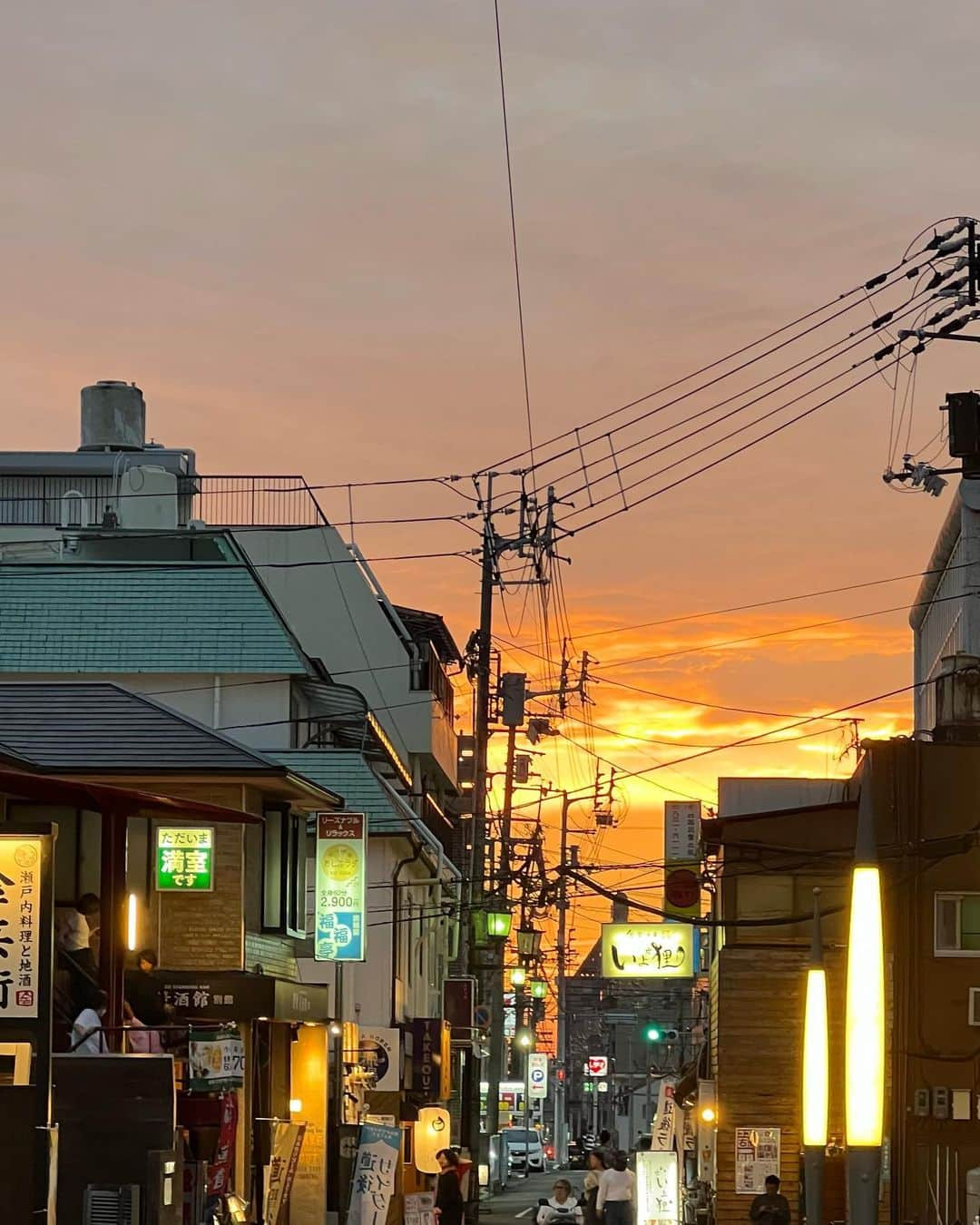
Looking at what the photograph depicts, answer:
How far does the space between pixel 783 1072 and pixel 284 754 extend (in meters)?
11.5

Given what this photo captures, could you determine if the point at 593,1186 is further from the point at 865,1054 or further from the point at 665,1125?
the point at 865,1054

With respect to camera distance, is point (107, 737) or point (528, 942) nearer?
point (107, 737)

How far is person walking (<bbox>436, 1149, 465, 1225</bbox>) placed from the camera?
3055 centimetres

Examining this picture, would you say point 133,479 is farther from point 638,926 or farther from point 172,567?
point 638,926

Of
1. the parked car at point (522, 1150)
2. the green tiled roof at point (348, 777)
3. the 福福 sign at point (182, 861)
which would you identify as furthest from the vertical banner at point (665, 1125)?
the parked car at point (522, 1150)

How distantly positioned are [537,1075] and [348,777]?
70.3 metres

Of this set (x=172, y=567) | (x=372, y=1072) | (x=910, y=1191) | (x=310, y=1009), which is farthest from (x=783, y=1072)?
(x=172, y=567)

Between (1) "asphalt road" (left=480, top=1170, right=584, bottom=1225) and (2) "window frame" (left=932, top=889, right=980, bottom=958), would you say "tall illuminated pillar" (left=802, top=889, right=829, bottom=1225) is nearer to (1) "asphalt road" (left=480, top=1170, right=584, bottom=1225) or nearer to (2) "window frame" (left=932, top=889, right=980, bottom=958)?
(2) "window frame" (left=932, top=889, right=980, bottom=958)

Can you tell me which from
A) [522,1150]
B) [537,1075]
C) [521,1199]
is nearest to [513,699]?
[521,1199]

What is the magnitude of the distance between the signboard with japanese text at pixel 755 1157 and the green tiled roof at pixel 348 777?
9327mm

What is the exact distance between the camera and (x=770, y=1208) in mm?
31578

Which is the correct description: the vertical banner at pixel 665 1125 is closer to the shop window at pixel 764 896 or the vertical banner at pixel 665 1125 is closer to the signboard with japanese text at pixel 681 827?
the shop window at pixel 764 896

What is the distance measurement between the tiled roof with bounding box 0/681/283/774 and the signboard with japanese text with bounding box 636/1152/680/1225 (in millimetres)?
11909

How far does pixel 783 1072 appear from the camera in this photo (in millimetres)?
36625
